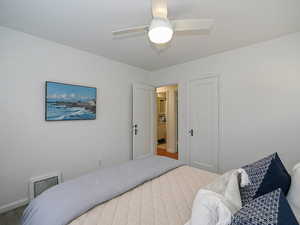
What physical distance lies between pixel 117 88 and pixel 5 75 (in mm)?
1790

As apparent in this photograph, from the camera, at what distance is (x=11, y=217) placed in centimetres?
188

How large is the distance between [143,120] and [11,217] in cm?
270

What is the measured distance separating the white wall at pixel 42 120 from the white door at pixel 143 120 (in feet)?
1.62

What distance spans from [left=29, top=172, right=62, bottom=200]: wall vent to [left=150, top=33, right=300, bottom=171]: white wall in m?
2.91

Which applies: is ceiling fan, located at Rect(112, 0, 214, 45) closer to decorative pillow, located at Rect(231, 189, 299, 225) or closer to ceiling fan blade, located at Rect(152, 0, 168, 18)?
ceiling fan blade, located at Rect(152, 0, 168, 18)

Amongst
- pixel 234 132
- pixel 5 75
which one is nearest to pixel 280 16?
pixel 234 132

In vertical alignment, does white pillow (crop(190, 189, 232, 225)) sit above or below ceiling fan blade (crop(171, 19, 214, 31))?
below

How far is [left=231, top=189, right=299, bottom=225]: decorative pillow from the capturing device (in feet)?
1.93

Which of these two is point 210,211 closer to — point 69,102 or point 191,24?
point 191,24

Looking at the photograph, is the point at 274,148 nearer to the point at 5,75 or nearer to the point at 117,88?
the point at 117,88

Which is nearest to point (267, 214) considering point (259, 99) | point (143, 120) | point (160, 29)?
point (160, 29)

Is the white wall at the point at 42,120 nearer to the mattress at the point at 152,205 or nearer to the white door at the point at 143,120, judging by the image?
the white door at the point at 143,120

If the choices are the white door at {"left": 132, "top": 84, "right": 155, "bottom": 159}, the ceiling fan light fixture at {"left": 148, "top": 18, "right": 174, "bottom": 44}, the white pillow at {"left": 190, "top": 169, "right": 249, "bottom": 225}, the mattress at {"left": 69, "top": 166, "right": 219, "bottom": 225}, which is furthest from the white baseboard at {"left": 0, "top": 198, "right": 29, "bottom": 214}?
the ceiling fan light fixture at {"left": 148, "top": 18, "right": 174, "bottom": 44}

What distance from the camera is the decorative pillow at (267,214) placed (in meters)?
0.59
